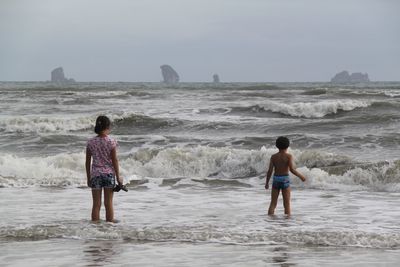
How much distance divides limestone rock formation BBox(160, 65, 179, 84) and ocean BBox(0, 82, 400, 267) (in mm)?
153764

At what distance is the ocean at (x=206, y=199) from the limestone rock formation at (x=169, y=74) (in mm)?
153764

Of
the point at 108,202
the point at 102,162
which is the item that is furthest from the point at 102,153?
the point at 108,202

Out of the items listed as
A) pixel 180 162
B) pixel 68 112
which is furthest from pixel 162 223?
pixel 68 112

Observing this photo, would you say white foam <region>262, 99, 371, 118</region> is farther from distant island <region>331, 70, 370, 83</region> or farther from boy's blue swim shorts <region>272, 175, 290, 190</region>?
distant island <region>331, 70, 370, 83</region>

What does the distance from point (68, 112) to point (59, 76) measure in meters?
151

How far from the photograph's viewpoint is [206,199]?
11.3 meters

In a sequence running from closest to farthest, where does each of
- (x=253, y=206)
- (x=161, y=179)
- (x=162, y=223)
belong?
(x=162, y=223)
(x=253, y=206)
(x=161, y=179)

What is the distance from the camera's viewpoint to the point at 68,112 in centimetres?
3136

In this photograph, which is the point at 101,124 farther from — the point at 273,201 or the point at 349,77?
the point at 349,77

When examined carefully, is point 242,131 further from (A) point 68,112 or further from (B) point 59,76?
(B) point 59,76

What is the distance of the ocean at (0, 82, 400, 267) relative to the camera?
722cm

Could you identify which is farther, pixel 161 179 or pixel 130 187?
pixel 161 179

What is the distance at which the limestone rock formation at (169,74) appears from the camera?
7042 inches

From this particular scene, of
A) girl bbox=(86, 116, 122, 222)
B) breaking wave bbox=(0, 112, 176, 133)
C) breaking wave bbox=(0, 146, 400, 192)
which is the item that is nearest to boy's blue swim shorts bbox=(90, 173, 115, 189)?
girl bbox=(86, 116, 122, 222)
